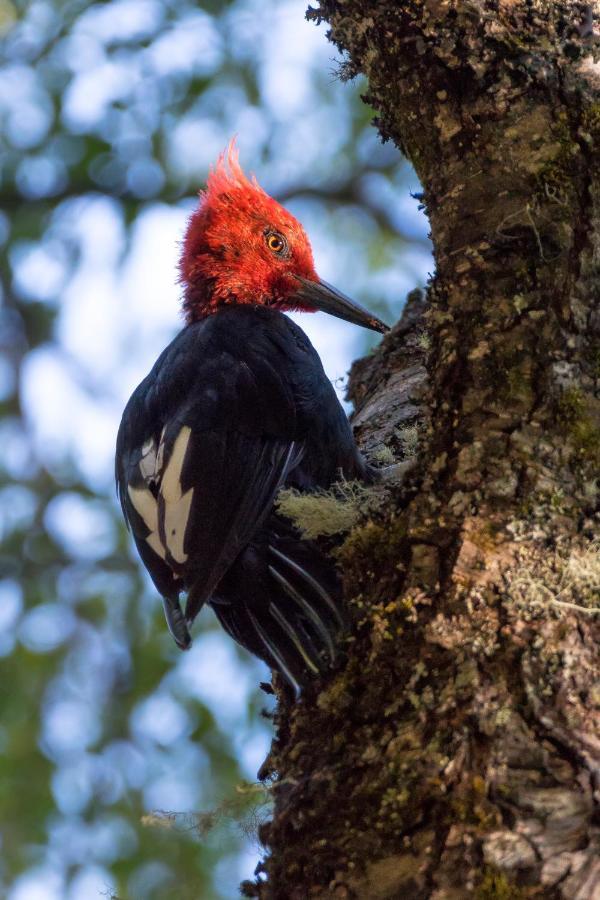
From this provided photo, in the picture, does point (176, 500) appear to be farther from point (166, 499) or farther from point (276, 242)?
point (276, 242)

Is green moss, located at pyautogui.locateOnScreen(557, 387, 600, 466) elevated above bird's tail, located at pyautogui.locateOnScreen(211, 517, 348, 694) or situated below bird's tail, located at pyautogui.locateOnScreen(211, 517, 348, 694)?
below

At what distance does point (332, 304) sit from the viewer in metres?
3.72

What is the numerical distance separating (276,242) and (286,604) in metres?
1.69

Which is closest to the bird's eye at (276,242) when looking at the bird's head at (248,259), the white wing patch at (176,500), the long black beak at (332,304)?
the bird's head at (248,259)

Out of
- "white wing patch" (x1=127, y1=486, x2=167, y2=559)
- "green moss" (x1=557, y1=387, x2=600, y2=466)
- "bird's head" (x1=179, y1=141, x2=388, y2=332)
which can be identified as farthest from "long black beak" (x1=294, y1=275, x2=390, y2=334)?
"green moss" (x1=557, y1=387, x2=600, y2=466)

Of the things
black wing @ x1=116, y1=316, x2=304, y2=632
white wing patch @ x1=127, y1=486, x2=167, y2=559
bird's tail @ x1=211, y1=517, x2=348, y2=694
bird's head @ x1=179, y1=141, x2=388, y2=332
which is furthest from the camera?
bird's head @ x1=179, y1=141, x2=388, y2=332

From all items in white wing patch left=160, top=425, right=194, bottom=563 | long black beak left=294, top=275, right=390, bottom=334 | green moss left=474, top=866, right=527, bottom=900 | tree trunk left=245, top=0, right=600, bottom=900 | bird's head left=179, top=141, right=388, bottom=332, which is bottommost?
green moss left=474, top=866, right=527, bottom=900

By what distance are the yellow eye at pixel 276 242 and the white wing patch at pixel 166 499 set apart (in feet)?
3.57

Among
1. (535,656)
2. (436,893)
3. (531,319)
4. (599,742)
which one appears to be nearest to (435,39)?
(531,319)

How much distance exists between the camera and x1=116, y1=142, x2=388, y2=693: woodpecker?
7.73 feet

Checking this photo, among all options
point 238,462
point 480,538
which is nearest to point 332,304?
point 238,462

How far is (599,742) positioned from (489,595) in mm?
311

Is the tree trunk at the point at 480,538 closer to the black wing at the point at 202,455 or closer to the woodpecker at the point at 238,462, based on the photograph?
the woodpecker at the point at 238,462

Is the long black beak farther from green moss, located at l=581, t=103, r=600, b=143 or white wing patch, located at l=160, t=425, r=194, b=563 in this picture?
green moss, located at l=581, t=103, r=600, b=143
